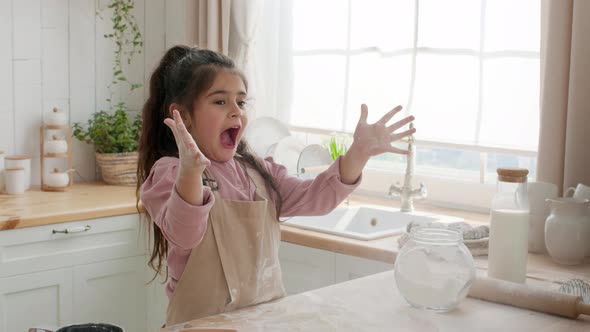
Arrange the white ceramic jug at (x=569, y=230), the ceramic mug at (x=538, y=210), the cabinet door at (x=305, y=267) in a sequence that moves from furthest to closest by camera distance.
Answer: the cabinet door at (x=305, y=267) → the ceramic mug at (x=538, y=210) → the white ceramic jug at (x=569, y=230)

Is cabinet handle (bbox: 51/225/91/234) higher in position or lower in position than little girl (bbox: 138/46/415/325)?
lower

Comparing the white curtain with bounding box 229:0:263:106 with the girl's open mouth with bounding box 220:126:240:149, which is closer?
the girl's open mouth with bounding box 220:126:240:149

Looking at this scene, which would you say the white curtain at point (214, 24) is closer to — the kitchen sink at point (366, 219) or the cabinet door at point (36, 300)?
the kitchen sink at point (366, 219)

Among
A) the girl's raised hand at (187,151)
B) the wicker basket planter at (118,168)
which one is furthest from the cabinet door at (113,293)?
the girl's raised hand at (187,151)

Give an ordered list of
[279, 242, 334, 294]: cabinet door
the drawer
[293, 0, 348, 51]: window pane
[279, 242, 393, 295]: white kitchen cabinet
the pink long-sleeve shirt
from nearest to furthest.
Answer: the pink long-sleeve shirt, [279, 242, 393, 295]: white kitchen cabinet, [279, 242, 334, 294]: cabinet door, the drawer, [293, 0, 348, 51]: window pane

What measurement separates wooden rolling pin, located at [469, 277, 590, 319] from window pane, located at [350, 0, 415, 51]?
164cm

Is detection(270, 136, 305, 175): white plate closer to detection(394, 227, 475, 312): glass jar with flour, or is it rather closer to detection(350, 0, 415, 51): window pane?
detection(350, 0, 415, 51): window pane

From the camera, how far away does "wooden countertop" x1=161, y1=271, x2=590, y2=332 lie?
145 centimetres

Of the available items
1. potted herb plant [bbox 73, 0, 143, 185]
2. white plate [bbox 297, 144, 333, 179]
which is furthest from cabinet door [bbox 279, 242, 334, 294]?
potted herb plant [bbox 73, 0, 143, 185]

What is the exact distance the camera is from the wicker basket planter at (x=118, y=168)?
11.3ft

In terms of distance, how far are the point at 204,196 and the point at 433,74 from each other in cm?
170

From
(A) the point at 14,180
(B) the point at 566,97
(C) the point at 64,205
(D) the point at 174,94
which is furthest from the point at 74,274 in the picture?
(B) the point at 566,97

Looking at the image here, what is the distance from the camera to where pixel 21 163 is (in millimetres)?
3230

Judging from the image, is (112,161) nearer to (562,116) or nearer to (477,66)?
(477,66)
